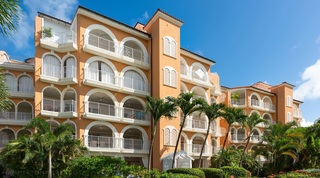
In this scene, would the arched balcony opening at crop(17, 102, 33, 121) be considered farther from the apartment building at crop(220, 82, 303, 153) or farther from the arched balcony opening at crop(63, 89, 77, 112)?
the apartment building at crop(220, 82, 303, 153)

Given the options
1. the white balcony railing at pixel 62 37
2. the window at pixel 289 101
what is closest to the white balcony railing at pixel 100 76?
the white balcony railing at pixel 62 37

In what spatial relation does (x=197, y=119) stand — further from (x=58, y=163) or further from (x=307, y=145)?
(x=58, y=163)

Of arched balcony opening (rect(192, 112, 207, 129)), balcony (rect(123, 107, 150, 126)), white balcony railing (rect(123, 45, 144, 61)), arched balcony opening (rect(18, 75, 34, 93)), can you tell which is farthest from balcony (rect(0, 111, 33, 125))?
arched balcony opening (rect(192, 112, 207, 129))

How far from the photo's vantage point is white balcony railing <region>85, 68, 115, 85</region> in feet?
76.5

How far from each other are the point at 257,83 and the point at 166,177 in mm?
40323

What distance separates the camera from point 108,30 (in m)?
24.8

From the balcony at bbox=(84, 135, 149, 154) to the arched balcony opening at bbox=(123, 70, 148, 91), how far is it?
5.47m

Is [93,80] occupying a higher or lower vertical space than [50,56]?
lower

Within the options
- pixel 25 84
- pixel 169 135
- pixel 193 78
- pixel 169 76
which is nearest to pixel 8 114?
pixel 25 84

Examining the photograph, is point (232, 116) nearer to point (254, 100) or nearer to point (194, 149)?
point (194, 149)

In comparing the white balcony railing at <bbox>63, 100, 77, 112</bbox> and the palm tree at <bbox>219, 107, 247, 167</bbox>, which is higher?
the white balcony railing at <bbox>63, 100, 77, 112</bbox>

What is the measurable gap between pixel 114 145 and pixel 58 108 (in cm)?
620

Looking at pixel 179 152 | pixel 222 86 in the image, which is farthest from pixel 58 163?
pixel 222 86

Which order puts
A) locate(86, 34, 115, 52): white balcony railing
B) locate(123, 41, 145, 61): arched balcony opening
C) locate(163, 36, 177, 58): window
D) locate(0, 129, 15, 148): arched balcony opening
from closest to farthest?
locate(0, 129, 15, 148): arched balcony opening, locate(86, 34, 115, 52): white balcony railing, locate(163, 36, 177, 58): window, locate(123, 41, 145, 61): arched balcony opening
